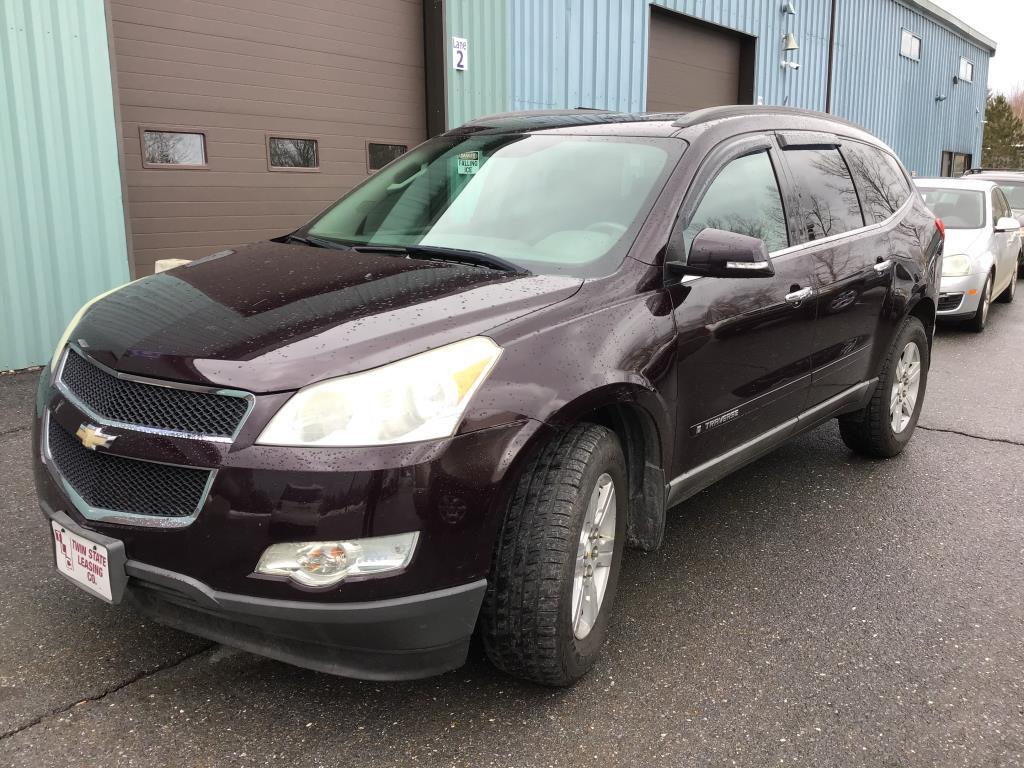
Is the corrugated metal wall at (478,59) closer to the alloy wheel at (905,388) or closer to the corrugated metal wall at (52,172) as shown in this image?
the corrugated metal wall at (52,172)

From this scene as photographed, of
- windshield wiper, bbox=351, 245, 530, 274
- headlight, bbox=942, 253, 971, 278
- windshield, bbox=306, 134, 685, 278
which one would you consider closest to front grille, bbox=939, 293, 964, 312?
headlight, bbox=942, 253, 971, 278

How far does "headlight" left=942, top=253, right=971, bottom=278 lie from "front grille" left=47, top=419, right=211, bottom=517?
27.0ft

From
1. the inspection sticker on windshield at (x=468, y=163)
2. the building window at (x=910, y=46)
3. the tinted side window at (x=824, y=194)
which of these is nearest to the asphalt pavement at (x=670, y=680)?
the tinted side window at (x=824, y=194)

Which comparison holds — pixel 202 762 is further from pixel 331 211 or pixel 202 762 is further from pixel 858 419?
pixel 858 419

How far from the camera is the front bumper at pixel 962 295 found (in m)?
8.53

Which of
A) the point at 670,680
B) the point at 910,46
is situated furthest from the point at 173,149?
the point at 910,46

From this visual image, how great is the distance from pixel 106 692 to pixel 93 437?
79cm

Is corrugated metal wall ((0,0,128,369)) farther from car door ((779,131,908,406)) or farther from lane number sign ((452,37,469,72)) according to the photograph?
car door ((779,131,908,406))

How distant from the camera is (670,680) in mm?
2635

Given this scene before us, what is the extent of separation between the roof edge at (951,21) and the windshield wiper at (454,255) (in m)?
21.0

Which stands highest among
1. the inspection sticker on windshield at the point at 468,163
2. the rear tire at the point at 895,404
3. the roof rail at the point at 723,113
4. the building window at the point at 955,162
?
the building window at the point at 955,162

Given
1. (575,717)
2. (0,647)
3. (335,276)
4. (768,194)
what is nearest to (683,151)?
(768,194)

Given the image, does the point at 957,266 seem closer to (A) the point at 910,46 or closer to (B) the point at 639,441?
(B) the point at 639,441

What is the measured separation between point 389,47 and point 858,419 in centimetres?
600
